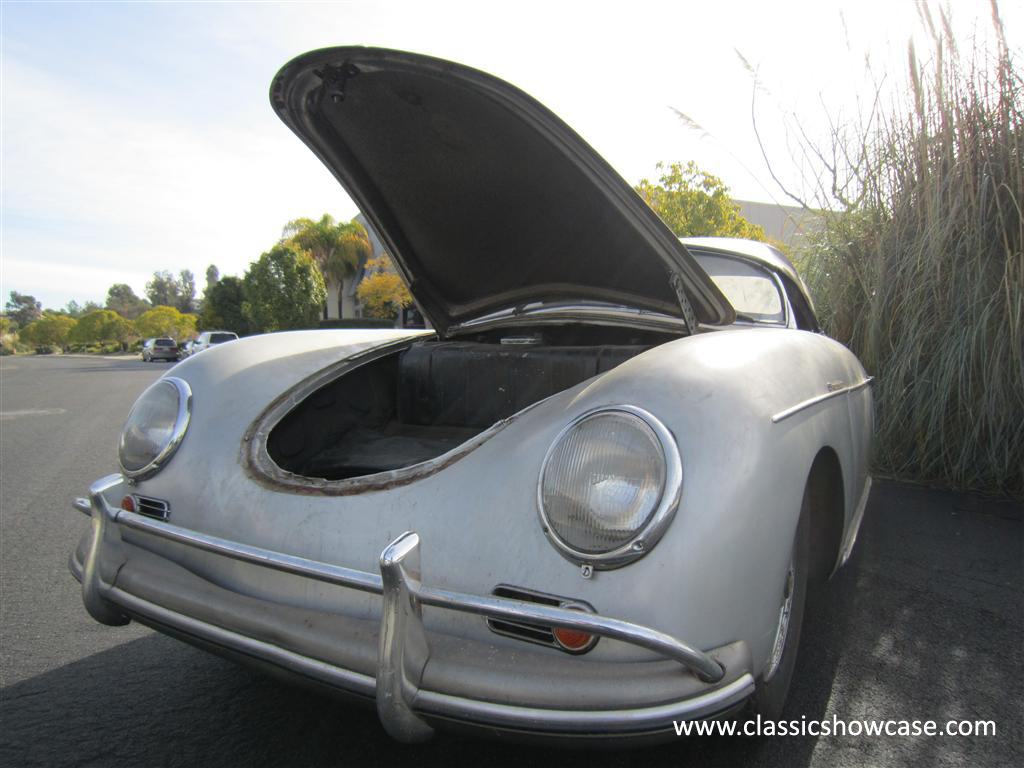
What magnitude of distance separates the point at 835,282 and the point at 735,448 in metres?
4.34

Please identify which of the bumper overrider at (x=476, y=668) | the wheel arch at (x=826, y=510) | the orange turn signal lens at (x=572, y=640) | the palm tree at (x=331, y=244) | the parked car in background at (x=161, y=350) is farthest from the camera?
the palm tree at (x=331, y=244)

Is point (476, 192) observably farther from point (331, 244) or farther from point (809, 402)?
point (331, 244)

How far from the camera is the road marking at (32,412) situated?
834cm

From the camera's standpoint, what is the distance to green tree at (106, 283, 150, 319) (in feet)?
340

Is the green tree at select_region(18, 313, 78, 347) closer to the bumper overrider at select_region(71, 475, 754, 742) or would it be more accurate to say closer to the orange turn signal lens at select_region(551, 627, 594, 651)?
the bumper overrider at select_region(71, 475, 754, 742)

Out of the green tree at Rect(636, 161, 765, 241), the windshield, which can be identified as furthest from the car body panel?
the green tree at Rect(636, 161, 765, 241)

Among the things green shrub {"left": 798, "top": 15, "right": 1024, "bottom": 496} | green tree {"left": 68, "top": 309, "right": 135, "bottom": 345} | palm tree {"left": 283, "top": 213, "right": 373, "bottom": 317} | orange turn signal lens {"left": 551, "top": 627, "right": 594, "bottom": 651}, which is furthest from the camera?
green tree {"left": 68, "top": 309, "right": 135, "bottom": 345}

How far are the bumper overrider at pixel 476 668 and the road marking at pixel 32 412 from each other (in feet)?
28.5

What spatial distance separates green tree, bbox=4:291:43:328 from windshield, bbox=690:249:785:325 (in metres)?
113

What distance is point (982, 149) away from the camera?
14.1 feet

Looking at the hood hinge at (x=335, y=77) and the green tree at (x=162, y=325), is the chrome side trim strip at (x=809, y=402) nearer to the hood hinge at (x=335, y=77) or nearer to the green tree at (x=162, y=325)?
the hood hinge at (x=335, y=77)

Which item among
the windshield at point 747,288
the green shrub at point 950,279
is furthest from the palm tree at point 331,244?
the windshield at point 747,288

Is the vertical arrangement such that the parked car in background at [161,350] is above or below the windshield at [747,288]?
below

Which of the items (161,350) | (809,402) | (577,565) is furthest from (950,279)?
(161,350)
